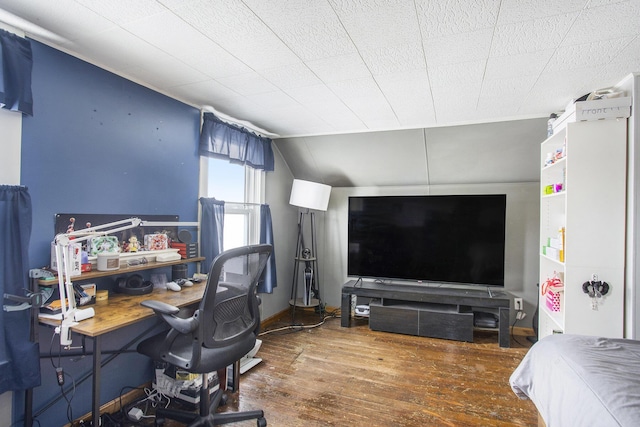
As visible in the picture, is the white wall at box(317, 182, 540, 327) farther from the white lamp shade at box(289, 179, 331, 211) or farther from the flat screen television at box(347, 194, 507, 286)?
the white lamp shade at box(289, 179, 331, 211)

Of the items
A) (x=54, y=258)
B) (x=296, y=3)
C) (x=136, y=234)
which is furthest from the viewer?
(x=136, y=234)

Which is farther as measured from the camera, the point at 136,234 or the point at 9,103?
the point at 136,234

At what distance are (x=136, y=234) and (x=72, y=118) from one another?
81cm

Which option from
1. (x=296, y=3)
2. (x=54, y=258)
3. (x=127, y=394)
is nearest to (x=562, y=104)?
(x=296, y=3)

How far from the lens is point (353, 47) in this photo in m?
1.74

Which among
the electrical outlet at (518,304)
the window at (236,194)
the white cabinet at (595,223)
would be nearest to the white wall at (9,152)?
the window at (236,194)

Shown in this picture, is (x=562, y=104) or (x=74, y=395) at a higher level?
(x=562, y=104)

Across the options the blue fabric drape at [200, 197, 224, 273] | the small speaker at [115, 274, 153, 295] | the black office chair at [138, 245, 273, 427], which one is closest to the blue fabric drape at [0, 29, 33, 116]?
the small speaker at [115, 274, 153, 295]

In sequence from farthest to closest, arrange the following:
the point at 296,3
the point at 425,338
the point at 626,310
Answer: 1. the point at 425,338
2. the point at 626,310
3. the point at 296,3

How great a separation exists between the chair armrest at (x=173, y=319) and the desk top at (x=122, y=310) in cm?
7

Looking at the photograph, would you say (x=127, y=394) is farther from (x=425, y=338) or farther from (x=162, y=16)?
(x=425, y=338)

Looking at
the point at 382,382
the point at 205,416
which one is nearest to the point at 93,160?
the point at 205,416

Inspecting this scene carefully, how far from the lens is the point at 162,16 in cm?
149

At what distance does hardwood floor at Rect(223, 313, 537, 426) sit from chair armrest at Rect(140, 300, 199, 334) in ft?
2.69
